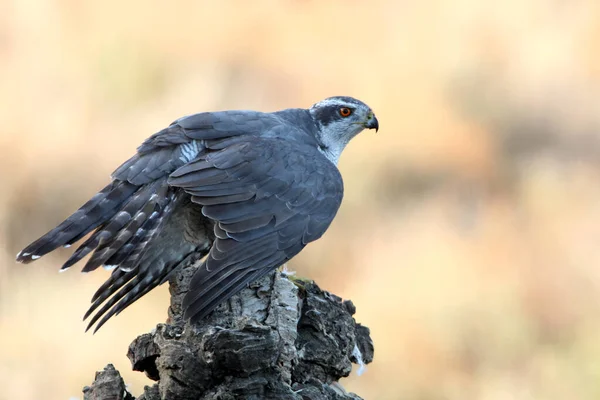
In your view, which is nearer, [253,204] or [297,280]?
[297,280]

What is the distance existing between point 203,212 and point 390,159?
5221 mm

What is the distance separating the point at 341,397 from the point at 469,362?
4.02 m

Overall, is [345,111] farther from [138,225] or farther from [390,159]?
[390,159]

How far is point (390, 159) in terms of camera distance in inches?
401

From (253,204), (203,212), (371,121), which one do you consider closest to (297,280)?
(253,204)

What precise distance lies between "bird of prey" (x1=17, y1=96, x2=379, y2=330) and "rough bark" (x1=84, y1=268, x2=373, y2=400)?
17 centimetres

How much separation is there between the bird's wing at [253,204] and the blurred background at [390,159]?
3.31 metres

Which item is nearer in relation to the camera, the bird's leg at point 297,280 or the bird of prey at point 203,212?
the bird of prey at point 203,212

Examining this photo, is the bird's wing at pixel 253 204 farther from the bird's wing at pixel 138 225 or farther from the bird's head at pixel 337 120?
the bird's head at pixel 337 120

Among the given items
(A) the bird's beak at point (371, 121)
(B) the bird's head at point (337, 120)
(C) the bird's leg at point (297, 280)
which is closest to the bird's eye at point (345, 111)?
(B) the bird's head at point (337, 120)

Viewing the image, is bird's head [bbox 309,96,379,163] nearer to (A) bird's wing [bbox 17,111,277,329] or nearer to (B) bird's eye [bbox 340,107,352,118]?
(B) bird's eye [bbox 340,107,352,118]

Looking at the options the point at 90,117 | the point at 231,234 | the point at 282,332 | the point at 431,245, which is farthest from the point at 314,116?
the point at 90,117

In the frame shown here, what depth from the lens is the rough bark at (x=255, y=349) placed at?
4.35m

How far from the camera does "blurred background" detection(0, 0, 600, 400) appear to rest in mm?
8680
